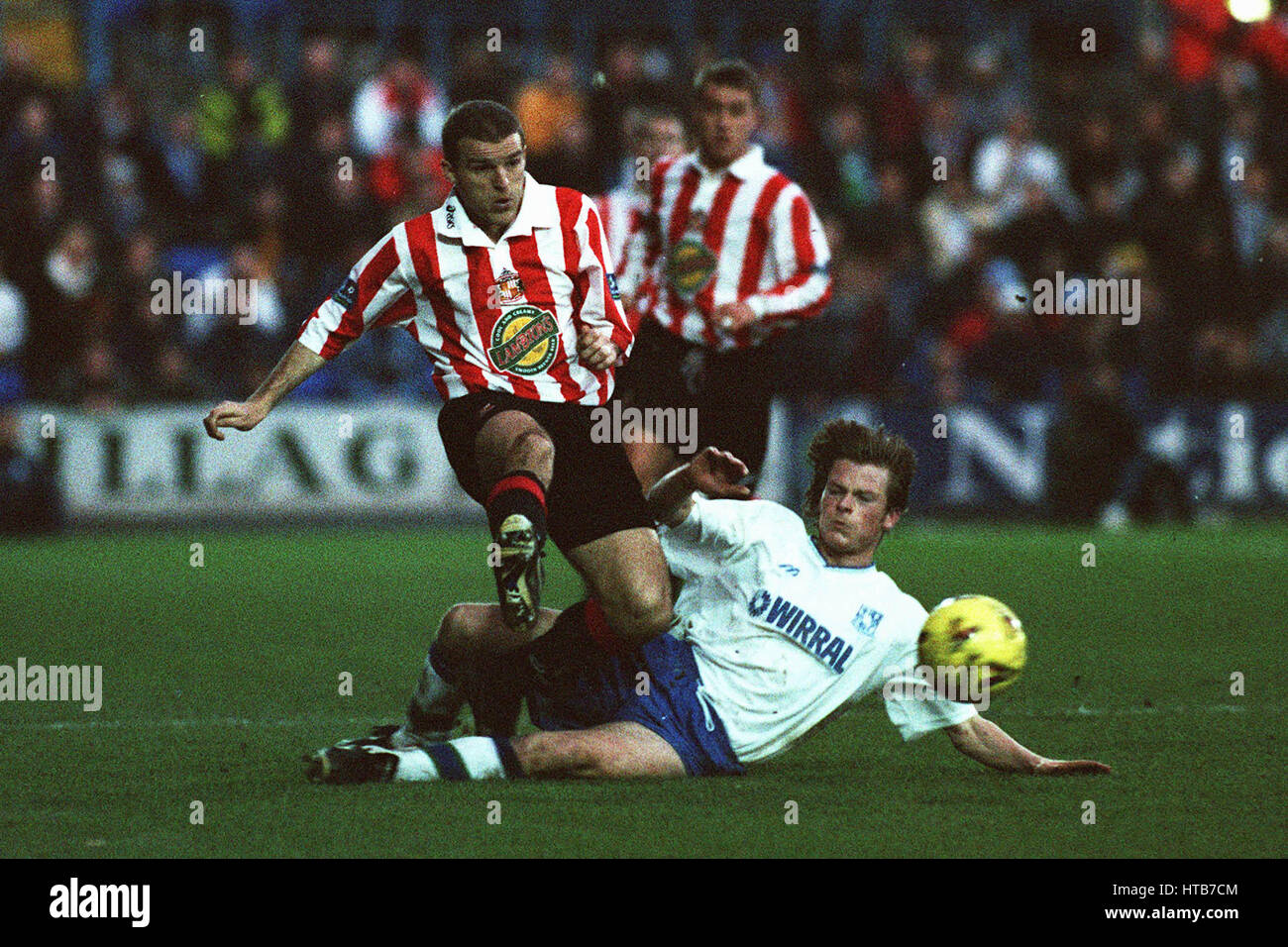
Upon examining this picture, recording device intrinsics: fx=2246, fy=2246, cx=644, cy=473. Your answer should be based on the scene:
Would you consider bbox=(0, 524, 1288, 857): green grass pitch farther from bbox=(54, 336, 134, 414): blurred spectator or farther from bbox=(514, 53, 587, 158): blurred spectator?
bbox=(514, 53, 587, 158): blurred spectator

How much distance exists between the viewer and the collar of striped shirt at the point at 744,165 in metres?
9.29

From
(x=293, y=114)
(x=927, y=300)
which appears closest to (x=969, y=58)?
(x=927, y=300)

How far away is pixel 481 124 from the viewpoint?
21.8ft

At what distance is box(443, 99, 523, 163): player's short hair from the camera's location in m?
6.66

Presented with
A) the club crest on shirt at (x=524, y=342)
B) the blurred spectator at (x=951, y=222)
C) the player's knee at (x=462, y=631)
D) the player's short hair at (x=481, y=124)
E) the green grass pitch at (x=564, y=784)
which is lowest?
the green grass pitch at (x=564, y=784)

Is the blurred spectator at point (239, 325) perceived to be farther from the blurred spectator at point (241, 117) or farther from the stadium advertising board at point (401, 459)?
the blurred spectator at point (241, 117)

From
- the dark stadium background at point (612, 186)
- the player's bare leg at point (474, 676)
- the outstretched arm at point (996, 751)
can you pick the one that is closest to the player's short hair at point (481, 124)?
the player's bare leg at point (474, 676)

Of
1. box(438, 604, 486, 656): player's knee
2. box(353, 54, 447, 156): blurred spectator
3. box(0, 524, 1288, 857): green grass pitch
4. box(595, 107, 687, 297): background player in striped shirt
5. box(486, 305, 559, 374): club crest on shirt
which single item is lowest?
box(0, 524, 1288, 857): green grass pitch

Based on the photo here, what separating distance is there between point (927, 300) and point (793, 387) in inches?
56.5

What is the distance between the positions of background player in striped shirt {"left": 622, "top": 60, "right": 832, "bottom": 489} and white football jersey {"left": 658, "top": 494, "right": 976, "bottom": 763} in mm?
2689

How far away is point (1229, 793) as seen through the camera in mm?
6242

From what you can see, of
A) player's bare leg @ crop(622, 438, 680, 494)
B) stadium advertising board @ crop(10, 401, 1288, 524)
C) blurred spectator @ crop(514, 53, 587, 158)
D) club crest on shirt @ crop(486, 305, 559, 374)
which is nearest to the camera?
club crest on shirt @ crop(486, 305, 559, 374)

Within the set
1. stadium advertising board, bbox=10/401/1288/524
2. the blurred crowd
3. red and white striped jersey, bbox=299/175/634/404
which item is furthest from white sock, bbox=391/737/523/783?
the blurred crowd

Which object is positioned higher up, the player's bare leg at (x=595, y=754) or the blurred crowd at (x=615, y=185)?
the blurred crowd at (x=615, y=185)
